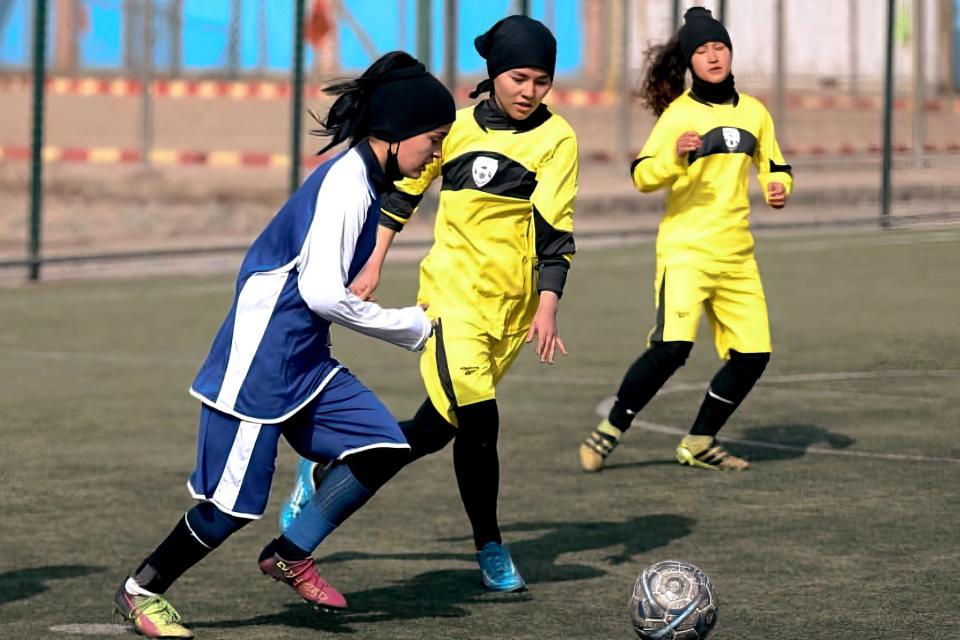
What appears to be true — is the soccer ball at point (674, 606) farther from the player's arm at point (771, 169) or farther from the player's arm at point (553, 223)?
the player's arm at point (771, 169)

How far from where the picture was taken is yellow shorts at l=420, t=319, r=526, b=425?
294 inches

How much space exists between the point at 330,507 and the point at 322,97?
2785 centimetres

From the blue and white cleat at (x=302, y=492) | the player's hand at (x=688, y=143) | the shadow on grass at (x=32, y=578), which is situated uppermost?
the player's hand at (x=688, y=143)

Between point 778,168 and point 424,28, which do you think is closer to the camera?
point 778,168

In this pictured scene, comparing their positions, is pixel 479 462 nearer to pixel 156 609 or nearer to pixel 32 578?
pixel 156 609

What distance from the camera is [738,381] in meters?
9.68

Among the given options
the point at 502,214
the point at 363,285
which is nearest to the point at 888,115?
the point at 502,214

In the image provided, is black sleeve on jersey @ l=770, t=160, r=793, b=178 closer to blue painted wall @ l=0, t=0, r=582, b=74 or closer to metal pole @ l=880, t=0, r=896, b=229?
metal pole @ l=880, t=0, r=896, b=229

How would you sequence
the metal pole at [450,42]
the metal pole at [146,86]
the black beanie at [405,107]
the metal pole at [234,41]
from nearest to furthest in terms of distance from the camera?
1. the black beanie at [405,107]
2. the metal pole at [450,42]
3. the metal pole at [146,86]
4. the metal pole at [234,41]

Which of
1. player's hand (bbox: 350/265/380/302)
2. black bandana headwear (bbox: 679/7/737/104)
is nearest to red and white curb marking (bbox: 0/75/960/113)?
black bandana headwear (bbox: 679/7/737/104)

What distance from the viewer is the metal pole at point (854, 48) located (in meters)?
33.4

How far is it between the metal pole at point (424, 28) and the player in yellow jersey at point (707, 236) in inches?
545

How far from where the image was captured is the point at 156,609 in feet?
21.5

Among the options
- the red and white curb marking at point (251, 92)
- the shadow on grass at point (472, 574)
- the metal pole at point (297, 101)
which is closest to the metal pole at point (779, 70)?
the red and white curb marking at point (251, 92)
